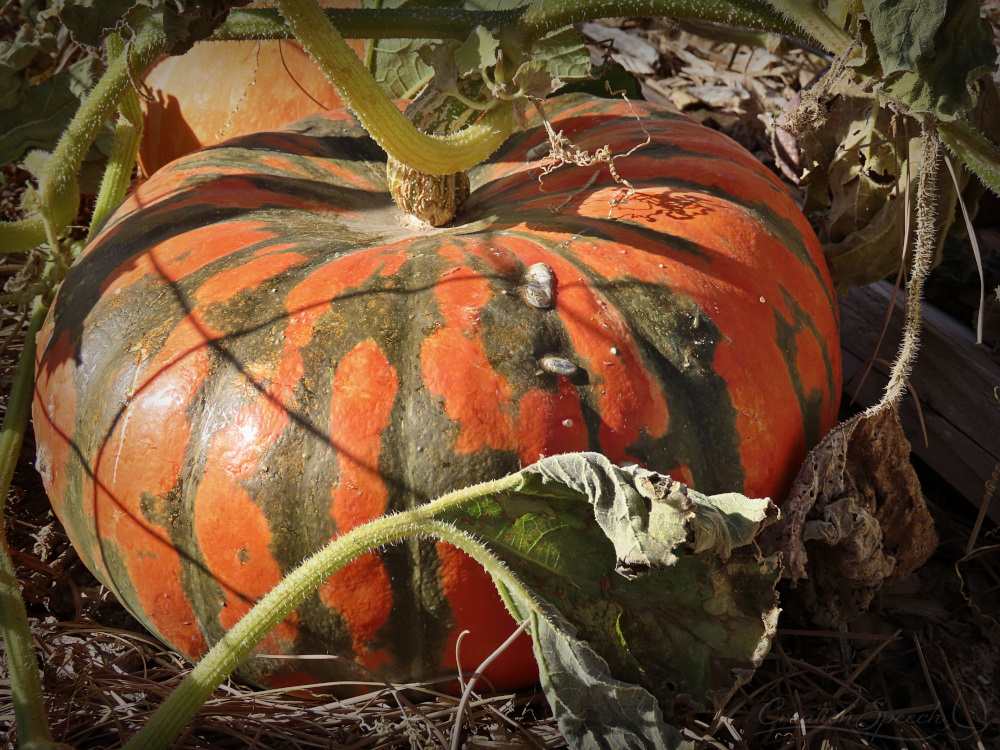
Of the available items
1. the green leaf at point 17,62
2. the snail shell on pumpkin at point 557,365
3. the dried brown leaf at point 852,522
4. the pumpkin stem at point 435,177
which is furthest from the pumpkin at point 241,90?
the dried brown leaf at point 852,522

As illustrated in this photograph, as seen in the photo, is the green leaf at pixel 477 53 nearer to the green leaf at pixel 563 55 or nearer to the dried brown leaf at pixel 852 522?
the green leaf at pixel 563 55

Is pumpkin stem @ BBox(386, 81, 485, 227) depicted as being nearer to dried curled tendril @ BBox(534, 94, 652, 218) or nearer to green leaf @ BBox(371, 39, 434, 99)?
dried curled tendril @ BBox(534, 94, 652, 218)

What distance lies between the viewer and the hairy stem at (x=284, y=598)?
3.76 feet

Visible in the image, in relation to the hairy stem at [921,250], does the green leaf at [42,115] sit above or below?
above

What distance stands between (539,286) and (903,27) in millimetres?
718

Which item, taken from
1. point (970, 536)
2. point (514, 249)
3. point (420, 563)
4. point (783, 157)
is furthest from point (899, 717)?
point (783, 157)

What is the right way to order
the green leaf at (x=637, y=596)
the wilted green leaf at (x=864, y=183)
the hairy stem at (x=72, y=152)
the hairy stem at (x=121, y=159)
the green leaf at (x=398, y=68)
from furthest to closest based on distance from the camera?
1. the green leaf at (x=398, y=68)
2. the hairy stem at (x=121, y=159)
3. the wilted green leaf at (x=864, y=183)
4. the hairy stem at (x=72, y=152)
5. the green leaf at (x=637, y=596)

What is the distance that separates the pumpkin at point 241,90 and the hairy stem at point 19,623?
0.88m

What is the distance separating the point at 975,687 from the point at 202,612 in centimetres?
137

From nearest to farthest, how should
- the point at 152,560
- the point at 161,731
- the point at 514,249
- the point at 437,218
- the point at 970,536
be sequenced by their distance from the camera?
the point at 161,731
the point at 152,560
the point at 514,249
the point at 437,218
the point at 970,536

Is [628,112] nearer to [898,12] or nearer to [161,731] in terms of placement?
[898,12]

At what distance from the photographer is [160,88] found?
242 centimetres

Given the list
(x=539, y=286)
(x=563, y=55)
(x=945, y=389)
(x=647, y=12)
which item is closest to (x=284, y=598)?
(x=539, y=286)

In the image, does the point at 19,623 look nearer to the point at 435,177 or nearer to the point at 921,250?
the point at 435,177
